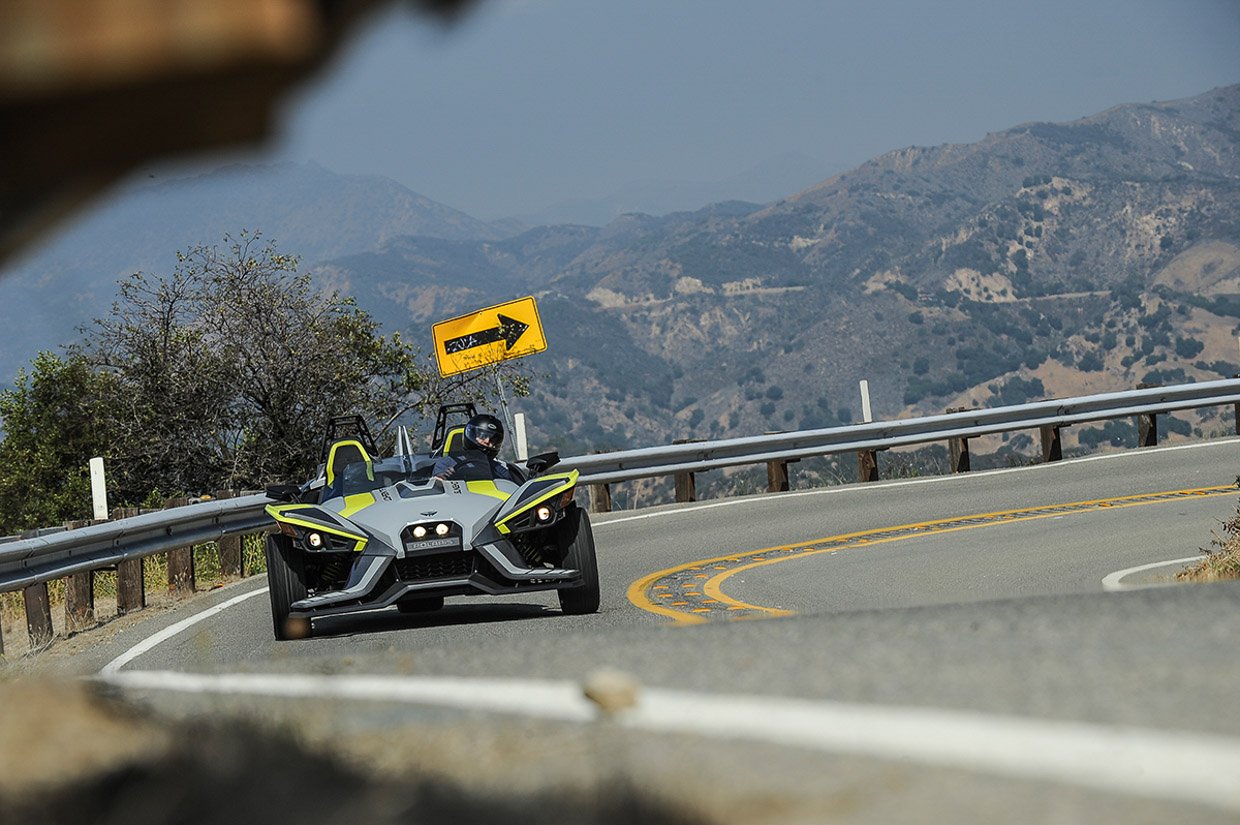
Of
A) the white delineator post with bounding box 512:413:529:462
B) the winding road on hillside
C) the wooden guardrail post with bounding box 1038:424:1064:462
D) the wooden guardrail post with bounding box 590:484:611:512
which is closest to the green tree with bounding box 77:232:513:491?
the white delineator post with bounding box 512:413:529:462

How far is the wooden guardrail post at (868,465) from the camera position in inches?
913

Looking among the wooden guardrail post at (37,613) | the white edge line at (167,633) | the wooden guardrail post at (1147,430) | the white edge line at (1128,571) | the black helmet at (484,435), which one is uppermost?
the black helmet at (484,435)

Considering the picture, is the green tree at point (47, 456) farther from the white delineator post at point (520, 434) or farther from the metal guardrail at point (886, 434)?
the metal guardrail at point (886, 434)

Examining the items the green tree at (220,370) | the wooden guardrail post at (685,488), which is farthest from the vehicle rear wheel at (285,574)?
the green tree at (220,370)

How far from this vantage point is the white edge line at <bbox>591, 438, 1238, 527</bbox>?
2006 cm

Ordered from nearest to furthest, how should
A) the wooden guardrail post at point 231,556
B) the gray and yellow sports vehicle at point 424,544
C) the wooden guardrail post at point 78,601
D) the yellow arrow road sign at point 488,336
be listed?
the gray and yellow sports vehicle at point 424,544, the wooden guardrail post at point 78,601, the wooden guardrail post at point 231,556, the yellow arrow road sign at point 488,336

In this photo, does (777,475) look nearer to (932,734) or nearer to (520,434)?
(520,434)

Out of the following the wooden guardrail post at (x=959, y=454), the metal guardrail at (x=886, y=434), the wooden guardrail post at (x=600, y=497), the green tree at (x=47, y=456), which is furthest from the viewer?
the green tree at (x=47, y=456)

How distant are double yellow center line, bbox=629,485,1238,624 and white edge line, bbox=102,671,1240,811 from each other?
573 centimetres

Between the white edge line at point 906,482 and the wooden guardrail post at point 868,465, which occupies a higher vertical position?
the wooden guardrail post at point 868,465

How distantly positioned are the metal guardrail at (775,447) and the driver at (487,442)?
166 inches

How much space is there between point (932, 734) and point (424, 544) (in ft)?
20.9

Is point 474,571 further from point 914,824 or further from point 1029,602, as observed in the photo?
point 914,824

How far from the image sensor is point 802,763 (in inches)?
142
